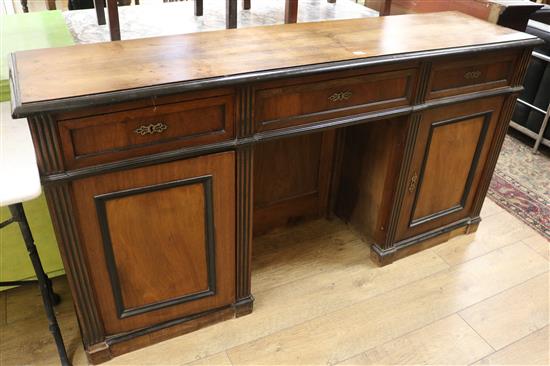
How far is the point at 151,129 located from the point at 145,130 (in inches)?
0.6

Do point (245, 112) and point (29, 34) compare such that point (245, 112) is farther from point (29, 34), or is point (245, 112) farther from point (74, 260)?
point (29, 34)

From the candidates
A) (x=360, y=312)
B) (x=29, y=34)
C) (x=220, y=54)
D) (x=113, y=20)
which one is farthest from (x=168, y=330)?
(x=29, y=34)

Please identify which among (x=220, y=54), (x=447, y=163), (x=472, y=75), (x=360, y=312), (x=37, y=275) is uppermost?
(x=220, y=54)

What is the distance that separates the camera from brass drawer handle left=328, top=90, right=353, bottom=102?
1.45 meters

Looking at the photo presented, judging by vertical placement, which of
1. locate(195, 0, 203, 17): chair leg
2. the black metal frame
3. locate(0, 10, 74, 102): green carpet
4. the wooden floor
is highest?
locate(195, 0, 203, 17): chair leg

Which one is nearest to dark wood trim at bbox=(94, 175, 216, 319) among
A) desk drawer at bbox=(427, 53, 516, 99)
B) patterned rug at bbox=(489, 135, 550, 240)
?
desk drawer at bbox=(427, 53, 516, 99)

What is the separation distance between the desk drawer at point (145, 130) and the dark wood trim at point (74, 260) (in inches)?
3.9

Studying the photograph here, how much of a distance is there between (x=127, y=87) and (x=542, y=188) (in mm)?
2289

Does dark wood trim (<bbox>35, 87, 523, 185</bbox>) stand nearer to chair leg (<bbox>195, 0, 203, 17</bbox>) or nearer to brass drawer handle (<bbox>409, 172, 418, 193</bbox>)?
brass drawer handle (<bbox>409, 172, 418, 193</bbox>)

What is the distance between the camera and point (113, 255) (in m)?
1.38

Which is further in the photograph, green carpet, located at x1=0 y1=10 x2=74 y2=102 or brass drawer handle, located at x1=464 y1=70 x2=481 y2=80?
brass drawer handle, located at x1=464 y1=70 x2=481 y2=80

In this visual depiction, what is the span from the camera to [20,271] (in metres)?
1.68

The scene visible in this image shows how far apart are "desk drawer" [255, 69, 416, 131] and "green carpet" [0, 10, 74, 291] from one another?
2.50ft

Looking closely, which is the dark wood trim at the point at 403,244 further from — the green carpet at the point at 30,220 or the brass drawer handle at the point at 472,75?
the green carpet at the point at 30,220
